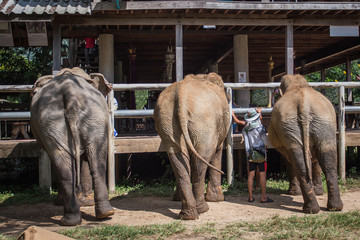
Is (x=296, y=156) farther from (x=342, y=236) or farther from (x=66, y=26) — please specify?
(x=66, y=26)

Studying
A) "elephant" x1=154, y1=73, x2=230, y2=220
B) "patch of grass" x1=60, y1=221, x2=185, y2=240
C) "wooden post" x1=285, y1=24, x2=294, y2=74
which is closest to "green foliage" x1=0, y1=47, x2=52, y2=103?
"wooden post" x1=285, y1=24, x2=294, y2=74

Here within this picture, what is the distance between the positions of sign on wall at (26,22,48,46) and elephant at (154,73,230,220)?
15.5ft

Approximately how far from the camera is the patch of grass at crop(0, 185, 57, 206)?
705 centimetres

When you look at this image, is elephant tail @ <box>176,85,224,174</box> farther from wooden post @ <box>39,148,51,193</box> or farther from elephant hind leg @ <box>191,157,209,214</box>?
wooden post @ <box>39,148,51,193</box>

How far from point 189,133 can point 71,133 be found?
58.8 inches

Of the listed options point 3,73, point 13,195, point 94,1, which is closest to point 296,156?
point 13,195

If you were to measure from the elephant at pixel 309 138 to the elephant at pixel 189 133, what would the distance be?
3.39 feet

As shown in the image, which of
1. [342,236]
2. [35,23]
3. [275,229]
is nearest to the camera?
[342,236]

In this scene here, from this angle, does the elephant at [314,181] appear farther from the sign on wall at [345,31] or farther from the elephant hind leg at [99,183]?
the sign on wall at [345,31]

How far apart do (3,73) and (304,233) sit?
11415 mm

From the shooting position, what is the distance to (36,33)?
9.38 m

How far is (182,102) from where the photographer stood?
5484mm

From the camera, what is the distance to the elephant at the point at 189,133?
5.45m

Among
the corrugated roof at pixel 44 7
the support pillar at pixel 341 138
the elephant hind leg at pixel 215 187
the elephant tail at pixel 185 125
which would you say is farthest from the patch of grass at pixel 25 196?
the support pillar at pixel 341 138
